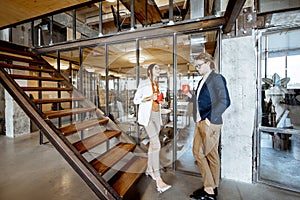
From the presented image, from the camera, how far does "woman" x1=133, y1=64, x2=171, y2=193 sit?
220 centimetres

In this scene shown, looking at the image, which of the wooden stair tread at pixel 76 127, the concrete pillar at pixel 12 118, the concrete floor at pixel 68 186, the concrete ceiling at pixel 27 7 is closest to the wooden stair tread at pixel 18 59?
the concrete ceiling at pixel 27 7

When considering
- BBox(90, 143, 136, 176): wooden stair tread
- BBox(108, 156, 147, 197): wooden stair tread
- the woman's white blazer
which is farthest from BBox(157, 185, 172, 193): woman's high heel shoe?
the woman's white blazer

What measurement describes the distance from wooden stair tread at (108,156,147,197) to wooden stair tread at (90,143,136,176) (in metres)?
0.19

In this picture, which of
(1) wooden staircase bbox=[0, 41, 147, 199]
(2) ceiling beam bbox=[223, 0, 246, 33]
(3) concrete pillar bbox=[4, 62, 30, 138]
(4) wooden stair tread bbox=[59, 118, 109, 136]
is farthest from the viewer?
(3) concrete pillar bbox=[4, 62, 30, 138]

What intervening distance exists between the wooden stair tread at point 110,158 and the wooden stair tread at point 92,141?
191 millimetres

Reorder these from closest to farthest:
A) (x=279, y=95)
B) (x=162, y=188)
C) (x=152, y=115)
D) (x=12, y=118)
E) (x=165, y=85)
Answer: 1. (x=162, y=188)
2. (x=152, y=115)
3. (x=279, y=95)
4. (x=165, y=85)
5. (x=12, y=118)

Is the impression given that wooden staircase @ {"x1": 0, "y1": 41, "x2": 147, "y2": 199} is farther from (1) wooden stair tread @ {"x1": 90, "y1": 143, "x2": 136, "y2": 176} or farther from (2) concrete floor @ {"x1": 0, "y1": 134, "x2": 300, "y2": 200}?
(2) concrete floor @ {"x1": 0, "y1": 134, "x2": 300, "y2": 200}

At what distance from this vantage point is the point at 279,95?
2.58 metres

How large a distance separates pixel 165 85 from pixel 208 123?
136cm

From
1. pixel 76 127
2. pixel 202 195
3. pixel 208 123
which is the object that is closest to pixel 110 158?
pixel 76 127

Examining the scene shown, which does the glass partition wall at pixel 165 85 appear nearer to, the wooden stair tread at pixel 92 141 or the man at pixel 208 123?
the wooden stair tread at pixel 92 141

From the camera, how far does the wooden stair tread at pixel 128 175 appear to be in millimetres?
1931

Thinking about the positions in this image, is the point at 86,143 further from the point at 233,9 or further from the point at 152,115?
the point at 233,9

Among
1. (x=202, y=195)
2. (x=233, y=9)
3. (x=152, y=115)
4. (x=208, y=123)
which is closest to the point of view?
(x=233, y=9)
